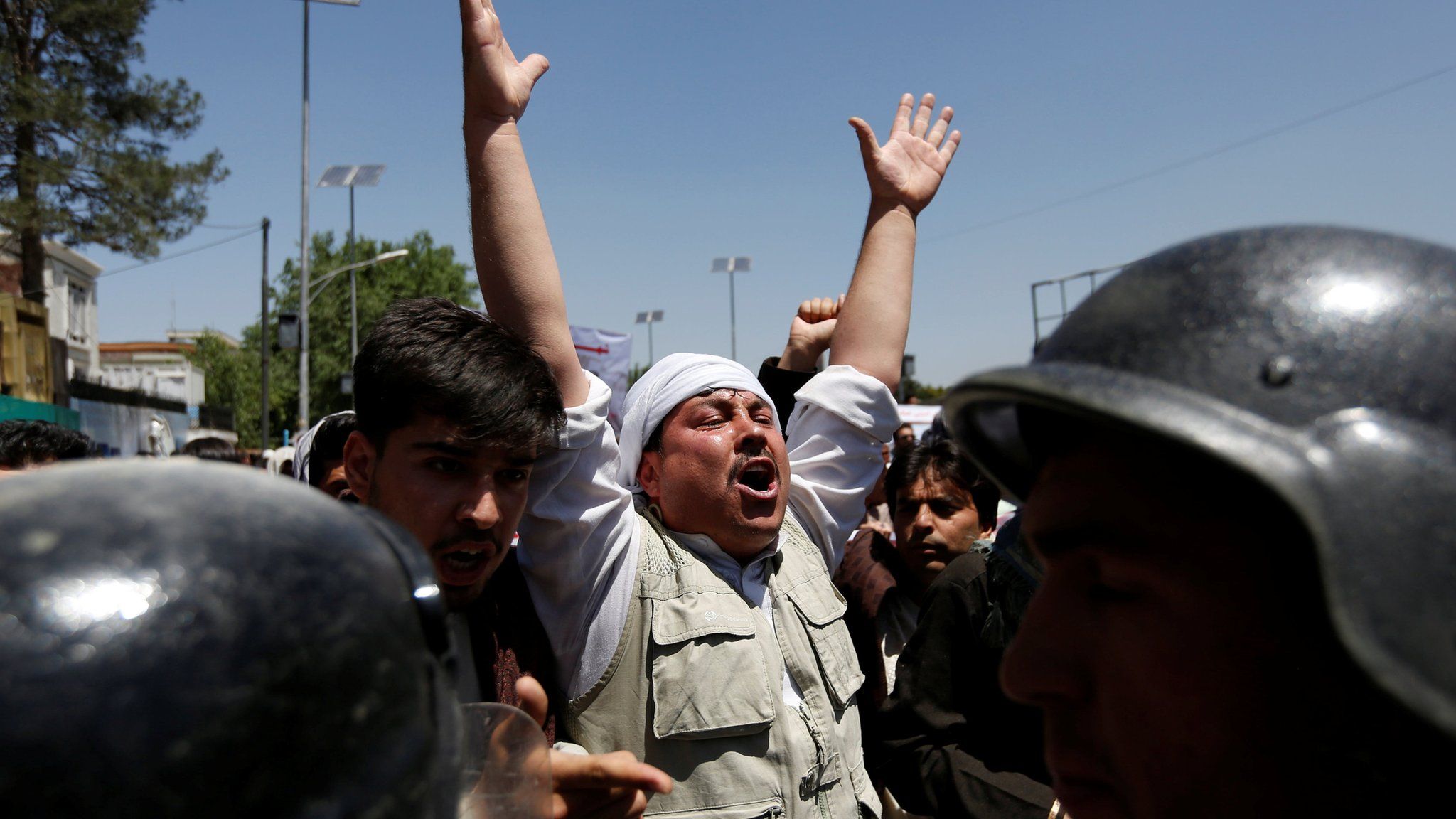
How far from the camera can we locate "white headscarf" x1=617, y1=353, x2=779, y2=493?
2.99 m

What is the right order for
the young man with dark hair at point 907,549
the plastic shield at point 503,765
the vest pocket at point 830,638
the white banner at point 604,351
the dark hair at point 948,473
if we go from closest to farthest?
1. the plastic shield at point 503,765
2. the vest pocket at point 830,638
3. the young man with dark hair at point 907,549
4. the dark hair at point 948,473
5. the white banner at point 604,351

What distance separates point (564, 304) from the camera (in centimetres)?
249

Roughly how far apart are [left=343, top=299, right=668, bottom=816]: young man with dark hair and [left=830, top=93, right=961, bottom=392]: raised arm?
1.21 meters

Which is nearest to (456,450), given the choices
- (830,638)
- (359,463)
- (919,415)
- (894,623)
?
(359,463)

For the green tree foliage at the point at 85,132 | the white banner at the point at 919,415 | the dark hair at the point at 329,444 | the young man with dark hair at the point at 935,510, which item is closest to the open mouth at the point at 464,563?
the dark hair at the point at 329,444

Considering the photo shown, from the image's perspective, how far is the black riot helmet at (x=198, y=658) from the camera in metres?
0.55

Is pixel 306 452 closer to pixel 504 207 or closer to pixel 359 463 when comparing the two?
pixel 359 463

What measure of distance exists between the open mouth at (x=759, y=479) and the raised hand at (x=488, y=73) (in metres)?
1.10

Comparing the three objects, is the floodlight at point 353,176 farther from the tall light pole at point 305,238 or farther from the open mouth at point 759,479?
the open mouth at point 759,479

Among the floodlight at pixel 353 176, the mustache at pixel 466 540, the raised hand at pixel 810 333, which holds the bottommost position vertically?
the mustache at pixel 466 540

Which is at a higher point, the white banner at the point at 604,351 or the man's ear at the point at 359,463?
the white banner at the point at 604,351

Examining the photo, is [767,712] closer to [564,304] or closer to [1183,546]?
[564,304]

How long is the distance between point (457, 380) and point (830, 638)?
126 centimetres

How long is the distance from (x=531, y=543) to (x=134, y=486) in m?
1.83
